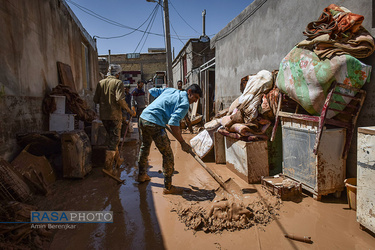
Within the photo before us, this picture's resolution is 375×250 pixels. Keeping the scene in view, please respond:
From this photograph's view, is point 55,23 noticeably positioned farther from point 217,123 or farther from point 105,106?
point 217,123

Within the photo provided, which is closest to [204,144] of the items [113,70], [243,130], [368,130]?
[243,130]

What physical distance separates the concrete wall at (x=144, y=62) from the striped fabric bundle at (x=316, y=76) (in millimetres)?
24701

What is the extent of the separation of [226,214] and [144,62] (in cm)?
2623

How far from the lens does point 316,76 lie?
2766 millimetres

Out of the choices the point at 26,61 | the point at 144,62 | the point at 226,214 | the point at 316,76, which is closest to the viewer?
the point at 226,214

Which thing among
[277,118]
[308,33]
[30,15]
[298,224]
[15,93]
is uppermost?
[30,15]

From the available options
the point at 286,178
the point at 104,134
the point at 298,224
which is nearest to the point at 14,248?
the point at 298,224

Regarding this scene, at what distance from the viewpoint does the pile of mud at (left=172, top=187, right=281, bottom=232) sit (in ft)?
7.93

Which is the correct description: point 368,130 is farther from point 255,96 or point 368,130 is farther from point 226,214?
point 255,96

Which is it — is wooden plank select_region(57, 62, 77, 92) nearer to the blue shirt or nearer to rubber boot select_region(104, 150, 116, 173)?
rubber boot select_region(104, 150, 116, 173)

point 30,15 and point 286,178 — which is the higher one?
point 30,15

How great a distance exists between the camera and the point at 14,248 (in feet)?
6.15

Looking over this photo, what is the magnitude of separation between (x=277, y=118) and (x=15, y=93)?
4.00 meters

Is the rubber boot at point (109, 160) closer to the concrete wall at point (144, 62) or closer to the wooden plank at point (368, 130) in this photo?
the wooden plank at point (368, 130)
